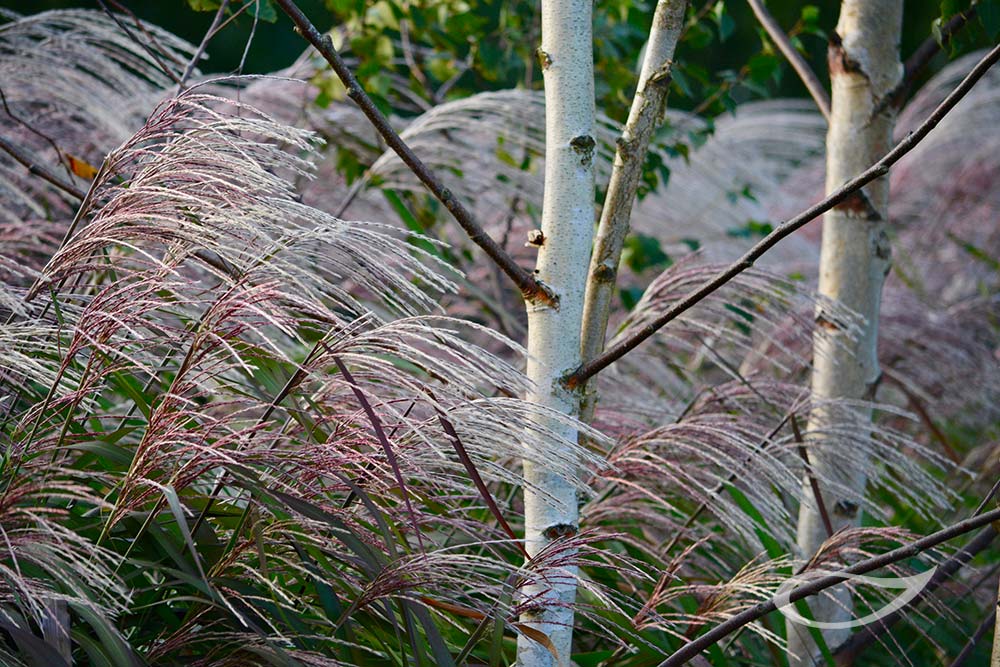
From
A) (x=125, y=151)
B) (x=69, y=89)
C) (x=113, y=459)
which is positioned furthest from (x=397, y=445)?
(x=69, y=89)

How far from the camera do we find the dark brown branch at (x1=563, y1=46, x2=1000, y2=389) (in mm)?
941

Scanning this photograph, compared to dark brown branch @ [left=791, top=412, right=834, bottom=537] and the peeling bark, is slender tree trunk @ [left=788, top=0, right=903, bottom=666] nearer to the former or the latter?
dark brown branch @ [left=791, top=412, right=834, bottom=537]

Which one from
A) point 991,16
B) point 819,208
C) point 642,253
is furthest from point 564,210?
point 642,253

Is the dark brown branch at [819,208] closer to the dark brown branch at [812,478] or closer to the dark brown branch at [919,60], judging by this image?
the dark brown branch at [812,478]

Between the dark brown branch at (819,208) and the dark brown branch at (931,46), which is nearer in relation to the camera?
the dark brown branch at (819,208)

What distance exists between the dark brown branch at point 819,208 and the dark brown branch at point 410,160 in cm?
9

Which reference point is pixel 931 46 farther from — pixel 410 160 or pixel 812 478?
pixel 410 160

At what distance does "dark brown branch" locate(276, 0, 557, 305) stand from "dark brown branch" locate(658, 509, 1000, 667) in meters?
0.39

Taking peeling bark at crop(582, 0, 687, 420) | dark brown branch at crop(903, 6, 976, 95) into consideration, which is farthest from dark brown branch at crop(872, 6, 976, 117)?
peeling bark at crop(582, 0, 687, 420)

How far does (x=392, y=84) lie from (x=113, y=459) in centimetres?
187

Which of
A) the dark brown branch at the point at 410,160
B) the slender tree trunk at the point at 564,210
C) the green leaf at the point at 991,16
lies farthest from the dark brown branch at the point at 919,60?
the dark brown branch at the point at 410,160

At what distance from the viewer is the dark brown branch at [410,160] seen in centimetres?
105

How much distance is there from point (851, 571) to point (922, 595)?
392mm

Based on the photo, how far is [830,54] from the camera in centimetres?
166
